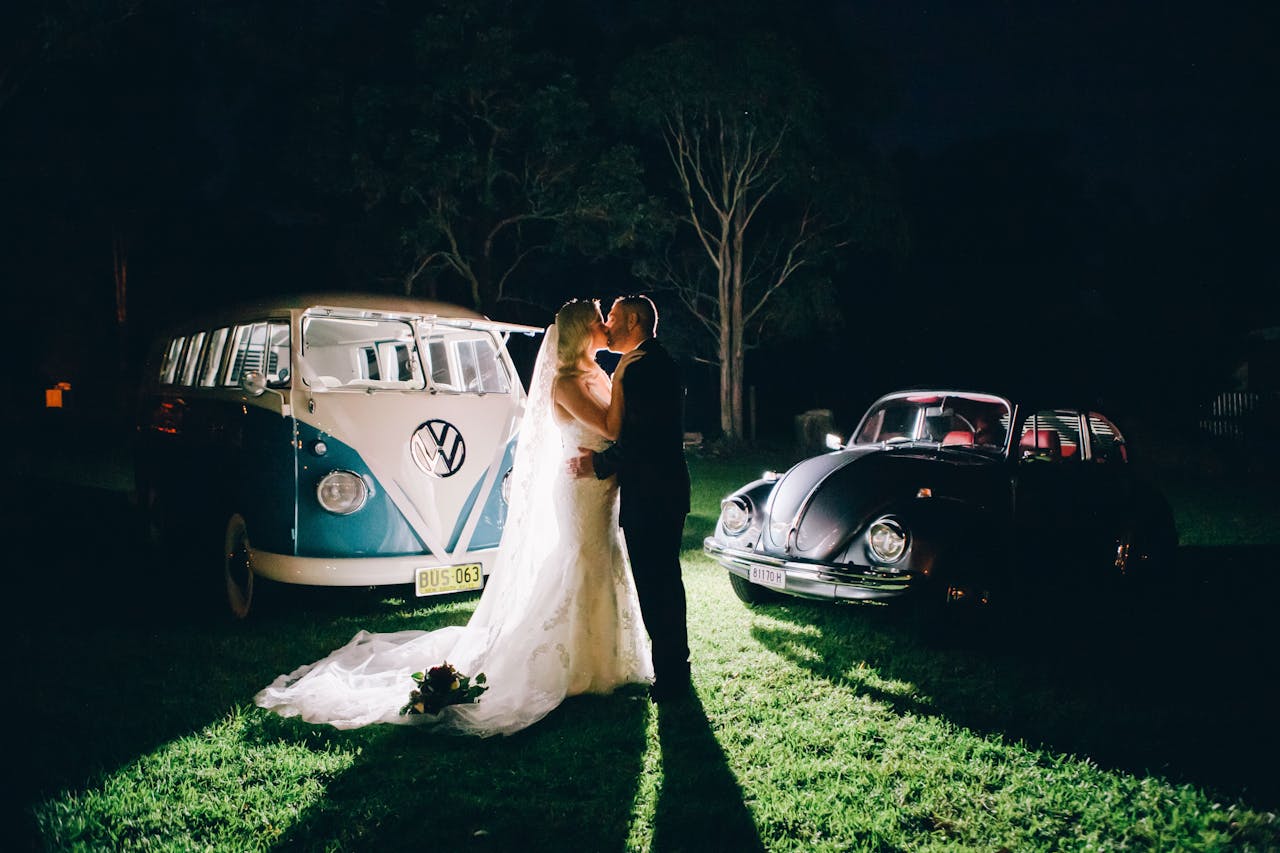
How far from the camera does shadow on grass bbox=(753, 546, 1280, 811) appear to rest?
4.03m

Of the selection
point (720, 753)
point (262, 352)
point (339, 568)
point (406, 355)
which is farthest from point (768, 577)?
point (262, 352)

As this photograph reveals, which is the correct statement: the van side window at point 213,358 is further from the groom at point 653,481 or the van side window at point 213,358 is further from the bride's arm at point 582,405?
the groom at point 653,481

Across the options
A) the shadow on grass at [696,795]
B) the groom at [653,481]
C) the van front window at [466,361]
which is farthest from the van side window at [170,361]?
the shadow on grass at [696,795]

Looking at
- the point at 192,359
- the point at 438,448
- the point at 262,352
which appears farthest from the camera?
the point at 192,359

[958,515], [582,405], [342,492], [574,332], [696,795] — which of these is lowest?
[696,795]

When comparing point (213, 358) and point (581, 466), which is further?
point (213, 358)

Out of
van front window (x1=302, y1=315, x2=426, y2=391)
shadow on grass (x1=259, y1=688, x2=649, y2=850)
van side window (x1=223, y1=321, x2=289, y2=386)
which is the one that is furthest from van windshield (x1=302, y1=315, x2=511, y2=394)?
shadow on grass (x1=259, y1=688, x2=649, y2=850)

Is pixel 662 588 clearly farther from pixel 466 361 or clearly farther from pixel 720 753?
pixel 466 361

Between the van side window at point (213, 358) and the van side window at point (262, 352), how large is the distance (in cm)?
23

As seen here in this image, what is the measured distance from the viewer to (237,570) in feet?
20.2

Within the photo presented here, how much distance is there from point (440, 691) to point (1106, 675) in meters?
3.94

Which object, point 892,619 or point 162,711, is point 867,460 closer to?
point 892,619

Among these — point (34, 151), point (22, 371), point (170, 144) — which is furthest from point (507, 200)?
point (22, 371)

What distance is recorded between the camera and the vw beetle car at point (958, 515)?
5473mm
